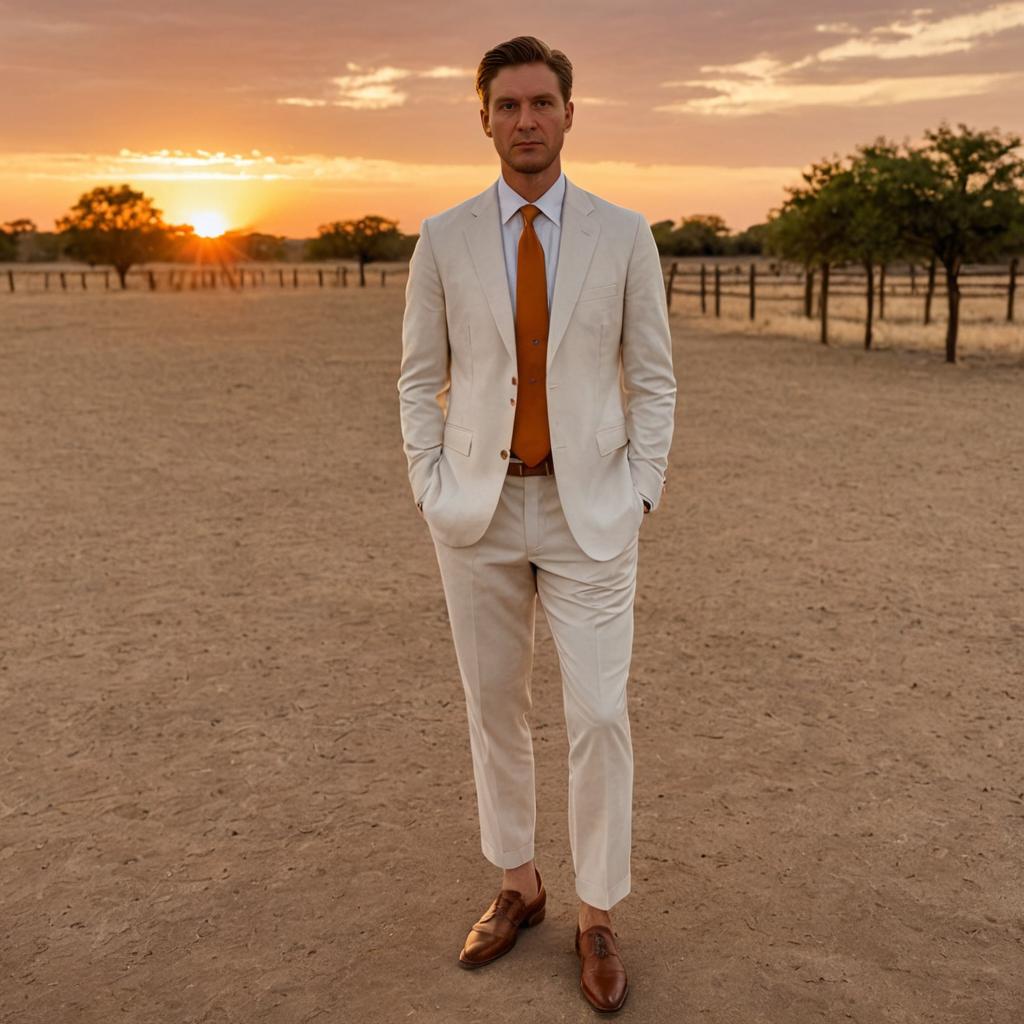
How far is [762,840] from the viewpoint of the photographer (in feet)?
12.4

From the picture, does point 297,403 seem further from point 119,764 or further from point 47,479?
point 119,764

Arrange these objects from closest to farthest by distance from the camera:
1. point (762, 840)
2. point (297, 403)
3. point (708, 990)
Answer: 1. point (708, 990)
2. point (762, 840)
3. point (297, 403)

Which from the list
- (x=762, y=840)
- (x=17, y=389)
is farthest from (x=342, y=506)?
(x=17, y=389)

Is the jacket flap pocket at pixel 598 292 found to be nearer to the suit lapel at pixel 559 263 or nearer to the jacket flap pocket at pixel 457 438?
the suit lapel at pixel 559 263

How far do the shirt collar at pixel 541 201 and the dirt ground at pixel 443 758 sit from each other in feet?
6.79

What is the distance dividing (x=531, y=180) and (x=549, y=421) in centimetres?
61

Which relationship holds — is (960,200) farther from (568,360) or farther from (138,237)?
(138,237)

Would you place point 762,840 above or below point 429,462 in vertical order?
below

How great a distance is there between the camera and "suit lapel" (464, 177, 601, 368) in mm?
A: 2746

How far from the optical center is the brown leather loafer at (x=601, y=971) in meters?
2.86

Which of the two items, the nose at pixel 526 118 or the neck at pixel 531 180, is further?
the neck at pixel 531 180

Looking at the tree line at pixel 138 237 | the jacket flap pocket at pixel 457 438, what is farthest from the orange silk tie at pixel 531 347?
the tree line at pixel 138 237

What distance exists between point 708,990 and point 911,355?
20.2 meters

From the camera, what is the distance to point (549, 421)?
2.81m
